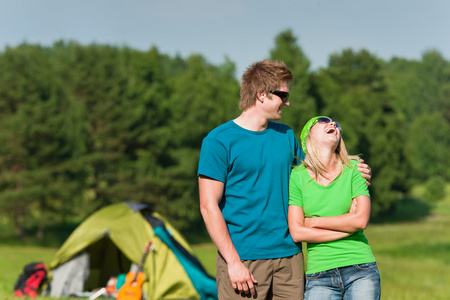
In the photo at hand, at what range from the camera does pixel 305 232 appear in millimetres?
2871

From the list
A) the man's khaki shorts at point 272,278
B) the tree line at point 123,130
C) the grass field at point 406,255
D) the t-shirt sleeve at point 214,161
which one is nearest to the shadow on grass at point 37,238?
the tree line at point 123,130

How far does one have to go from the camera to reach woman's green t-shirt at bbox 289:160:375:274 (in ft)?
9.45

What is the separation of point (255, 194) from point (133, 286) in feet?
19.2

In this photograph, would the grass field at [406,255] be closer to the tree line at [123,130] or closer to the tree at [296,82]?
the tree line at [123,130]

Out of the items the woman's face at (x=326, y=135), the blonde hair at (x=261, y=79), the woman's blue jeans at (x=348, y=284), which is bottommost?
the woman's blue jeans at (x=348, y=284)

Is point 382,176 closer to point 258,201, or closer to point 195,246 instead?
point 195,246

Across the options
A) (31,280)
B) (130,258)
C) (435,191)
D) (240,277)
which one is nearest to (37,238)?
(31,280)

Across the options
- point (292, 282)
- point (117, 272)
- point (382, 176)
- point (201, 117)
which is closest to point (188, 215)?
point (201, 117)

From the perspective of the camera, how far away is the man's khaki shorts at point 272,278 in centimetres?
290

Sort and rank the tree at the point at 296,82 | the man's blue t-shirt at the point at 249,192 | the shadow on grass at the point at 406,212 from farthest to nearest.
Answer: the shadow on grass at the point at 406,212 → the tree at the point at 296,82 → the man's blue t-shirt at the point at 249,192

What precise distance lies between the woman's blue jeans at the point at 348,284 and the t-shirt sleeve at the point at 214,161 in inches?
28.6

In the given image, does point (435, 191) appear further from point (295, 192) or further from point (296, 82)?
point (295, 192)

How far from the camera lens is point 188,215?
34.2 meters

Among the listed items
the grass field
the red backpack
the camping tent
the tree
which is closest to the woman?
the grass field
